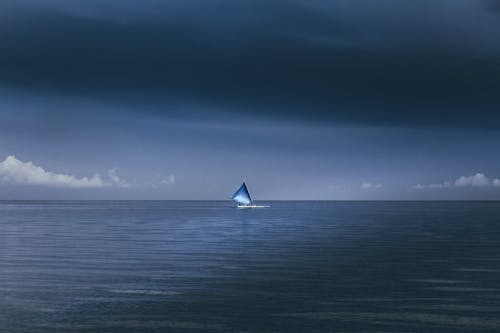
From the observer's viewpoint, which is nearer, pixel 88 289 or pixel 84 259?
pixel 88 289

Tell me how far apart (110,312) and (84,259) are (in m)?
23.8

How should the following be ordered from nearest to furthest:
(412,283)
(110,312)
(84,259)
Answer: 1. (110,312)
2. (412,283)
3. (84,259)

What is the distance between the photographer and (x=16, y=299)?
2800 centimetres

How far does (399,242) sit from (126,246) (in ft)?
Result: 106

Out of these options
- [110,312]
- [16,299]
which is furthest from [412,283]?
[16,299]

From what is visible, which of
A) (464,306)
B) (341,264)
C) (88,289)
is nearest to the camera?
(464,306)

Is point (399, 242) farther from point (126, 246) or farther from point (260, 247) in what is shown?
point (126, 246)

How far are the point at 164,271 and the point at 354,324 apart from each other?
65.0 ft

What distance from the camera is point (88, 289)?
31.4 meters

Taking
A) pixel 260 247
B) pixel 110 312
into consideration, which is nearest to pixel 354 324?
pixel 110 312

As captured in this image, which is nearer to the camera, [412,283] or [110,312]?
[110,312]

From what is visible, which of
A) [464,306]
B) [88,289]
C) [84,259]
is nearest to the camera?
[464,306]

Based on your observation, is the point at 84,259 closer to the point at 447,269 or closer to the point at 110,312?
the point at 110,312

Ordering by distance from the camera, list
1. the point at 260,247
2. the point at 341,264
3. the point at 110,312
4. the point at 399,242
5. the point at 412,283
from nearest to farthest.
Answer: the point at 110,312 < the point at 412,283 < the point at 341,264 < the point at 260,247 < the point at 399,242
